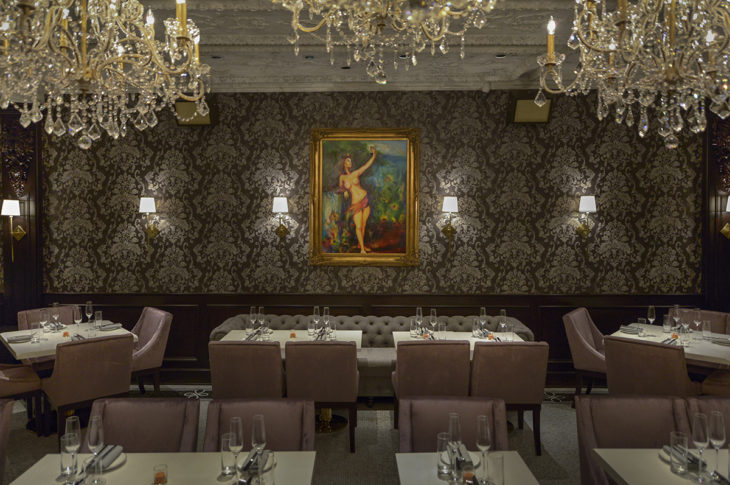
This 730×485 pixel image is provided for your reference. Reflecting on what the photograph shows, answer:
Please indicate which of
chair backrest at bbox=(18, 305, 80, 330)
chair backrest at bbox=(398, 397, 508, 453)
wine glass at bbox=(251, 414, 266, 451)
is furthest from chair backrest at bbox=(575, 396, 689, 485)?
chair backrest at bbox=(18, 305, 80, 330)

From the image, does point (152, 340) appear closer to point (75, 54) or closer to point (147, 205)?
point (147, 205)

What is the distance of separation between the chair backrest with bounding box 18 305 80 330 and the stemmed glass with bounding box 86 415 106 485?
12.3ft

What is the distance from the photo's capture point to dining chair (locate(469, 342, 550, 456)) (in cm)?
416

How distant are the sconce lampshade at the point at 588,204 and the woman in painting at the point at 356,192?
249 cm

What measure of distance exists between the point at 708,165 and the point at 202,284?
6.16m

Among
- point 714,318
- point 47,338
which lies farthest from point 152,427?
point 714,318

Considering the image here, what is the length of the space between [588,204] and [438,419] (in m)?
4.18

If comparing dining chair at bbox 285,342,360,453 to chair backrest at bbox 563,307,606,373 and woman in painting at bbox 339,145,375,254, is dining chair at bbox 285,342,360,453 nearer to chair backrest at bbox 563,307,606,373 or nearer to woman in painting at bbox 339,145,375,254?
woman in painting at bbox 339,145,375,254

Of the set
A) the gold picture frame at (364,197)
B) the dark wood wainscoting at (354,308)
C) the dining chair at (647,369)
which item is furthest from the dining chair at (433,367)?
the gold picture frame at (364,197)

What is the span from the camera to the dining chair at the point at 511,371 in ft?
13.7

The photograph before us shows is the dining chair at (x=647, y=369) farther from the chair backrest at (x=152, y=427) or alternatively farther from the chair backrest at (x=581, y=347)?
the chair backrest at (x=152, y=427)

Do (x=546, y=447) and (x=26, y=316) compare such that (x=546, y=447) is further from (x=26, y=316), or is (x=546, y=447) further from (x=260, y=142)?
(x=26, y=316)

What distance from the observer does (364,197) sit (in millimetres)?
6270

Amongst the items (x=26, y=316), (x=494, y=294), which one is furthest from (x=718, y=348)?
(x=26, y=316)
